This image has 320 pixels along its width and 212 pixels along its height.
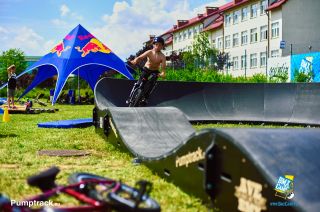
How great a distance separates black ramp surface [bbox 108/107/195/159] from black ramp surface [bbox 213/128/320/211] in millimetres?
2550

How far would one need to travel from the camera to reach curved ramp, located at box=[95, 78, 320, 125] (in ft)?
44.7

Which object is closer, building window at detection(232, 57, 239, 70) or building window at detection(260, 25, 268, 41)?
building window at detection(260, 25, 268, 41)

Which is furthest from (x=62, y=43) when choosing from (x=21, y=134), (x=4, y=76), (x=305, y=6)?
(x=4, y=76)

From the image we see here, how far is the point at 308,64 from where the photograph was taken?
28.4 meters

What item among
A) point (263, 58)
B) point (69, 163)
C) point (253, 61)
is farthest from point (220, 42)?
point (69, 163)

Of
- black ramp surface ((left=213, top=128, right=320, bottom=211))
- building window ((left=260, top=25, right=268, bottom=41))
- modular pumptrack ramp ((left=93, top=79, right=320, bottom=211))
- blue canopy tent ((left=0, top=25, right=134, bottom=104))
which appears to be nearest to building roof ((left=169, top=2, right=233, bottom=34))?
building window ((left=260, top=25, right=268, bottom=41))

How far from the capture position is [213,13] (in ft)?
209

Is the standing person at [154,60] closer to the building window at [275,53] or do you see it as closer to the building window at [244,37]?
the building window at [275,53]

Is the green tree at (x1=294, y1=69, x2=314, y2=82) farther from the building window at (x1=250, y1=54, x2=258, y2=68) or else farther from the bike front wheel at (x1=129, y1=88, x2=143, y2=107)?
the building window at (x1=250, y1=54, x2=258, y2=68)

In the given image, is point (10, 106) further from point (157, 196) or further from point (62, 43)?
point (157, 196)

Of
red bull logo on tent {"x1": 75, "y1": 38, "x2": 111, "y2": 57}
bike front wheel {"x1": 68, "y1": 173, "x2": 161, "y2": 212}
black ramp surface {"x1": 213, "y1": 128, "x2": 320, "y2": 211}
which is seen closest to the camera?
bike front wheel {"x1": 68, "y1": 173, "x2": 161, "y2": 212}

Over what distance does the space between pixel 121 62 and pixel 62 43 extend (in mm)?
3068

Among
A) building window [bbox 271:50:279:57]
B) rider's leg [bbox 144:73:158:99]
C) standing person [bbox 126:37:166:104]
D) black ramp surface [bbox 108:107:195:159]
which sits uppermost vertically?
building window [bbox 271:50:279:57]

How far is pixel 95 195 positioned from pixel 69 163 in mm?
3767
